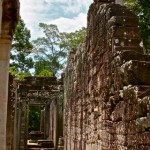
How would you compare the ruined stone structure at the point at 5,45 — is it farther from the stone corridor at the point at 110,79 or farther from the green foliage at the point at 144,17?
the green foliage at the point at 144,17

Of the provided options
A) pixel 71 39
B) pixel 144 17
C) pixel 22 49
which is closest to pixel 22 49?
pixel 22 49

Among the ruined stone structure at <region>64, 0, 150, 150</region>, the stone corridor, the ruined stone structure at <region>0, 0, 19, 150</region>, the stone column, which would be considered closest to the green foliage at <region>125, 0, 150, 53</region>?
the stone corridor

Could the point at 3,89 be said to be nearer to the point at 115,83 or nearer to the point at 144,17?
the point at 115,83

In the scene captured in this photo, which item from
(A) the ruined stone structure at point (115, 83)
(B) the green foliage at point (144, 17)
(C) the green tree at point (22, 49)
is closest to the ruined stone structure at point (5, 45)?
(A) the ruined stone structure at point (115, 83)

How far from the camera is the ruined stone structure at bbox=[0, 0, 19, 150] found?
5621mm

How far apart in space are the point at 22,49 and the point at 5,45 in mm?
27057

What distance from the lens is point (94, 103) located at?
7938 millimetres

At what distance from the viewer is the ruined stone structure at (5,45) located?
5.62 m

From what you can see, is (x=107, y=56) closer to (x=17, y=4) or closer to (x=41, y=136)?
(x=17, y=4)

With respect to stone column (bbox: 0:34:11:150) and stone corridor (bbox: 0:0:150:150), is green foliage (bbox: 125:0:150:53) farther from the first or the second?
stone column (bbox: 0:34:11:150)

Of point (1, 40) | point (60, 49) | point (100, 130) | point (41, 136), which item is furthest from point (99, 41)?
point (60, 49)

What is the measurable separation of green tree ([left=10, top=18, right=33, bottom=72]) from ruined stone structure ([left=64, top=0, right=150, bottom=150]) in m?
22.6

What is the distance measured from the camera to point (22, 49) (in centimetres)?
3278

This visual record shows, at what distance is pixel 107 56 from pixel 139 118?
2.09m
